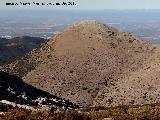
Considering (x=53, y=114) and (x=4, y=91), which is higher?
(x=53, y=114)

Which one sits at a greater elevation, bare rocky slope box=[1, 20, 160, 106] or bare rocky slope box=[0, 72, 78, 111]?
bare rocky slope box=[0, 72, 78, 111]

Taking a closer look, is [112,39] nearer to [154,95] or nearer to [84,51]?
[84,51]

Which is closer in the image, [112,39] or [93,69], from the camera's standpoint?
[93,69]

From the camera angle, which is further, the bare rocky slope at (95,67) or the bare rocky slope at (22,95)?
the bare rocky slope at (95,67)

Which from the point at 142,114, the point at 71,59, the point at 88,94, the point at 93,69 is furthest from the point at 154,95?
the point at 142,114

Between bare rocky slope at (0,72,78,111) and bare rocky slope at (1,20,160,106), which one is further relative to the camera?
bare rocky slope at (1,20,160,106)

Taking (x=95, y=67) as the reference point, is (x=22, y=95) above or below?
above

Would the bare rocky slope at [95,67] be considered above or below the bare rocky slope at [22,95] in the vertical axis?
below

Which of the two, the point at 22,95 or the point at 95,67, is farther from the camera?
the point at 95,67
